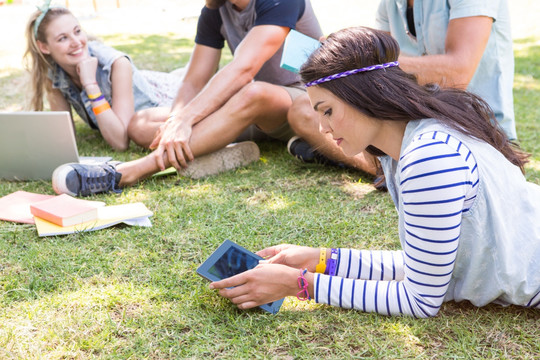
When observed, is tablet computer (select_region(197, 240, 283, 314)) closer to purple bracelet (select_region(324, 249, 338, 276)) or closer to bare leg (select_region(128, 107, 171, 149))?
purple bracelet (select_region(324, 249, 338, 276))

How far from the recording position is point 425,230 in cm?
149

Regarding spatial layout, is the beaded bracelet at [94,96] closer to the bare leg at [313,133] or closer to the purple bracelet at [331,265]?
the bare leg at [313,133]

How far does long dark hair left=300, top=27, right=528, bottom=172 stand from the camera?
1555mm

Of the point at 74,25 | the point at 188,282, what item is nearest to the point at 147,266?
the point at 188,282

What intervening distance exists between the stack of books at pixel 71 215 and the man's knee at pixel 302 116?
0.94 metres

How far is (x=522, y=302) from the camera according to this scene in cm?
165

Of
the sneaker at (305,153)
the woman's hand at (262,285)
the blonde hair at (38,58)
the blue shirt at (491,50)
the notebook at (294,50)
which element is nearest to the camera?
the woman's hand at (262,285)

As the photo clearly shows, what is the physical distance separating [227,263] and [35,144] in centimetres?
156

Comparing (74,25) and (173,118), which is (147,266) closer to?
(173,118)

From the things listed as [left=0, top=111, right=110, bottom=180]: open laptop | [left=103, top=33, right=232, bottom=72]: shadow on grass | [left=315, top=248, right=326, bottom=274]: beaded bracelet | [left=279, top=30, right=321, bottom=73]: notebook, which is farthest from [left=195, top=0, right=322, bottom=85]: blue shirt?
[left=103, top=33, right=232, bottom=72]: shadow on grass

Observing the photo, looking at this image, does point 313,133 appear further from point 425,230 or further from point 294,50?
point 425,230

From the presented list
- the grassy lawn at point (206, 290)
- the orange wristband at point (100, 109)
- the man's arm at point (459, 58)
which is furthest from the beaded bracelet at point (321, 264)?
the orange wristband at point (100, 109)

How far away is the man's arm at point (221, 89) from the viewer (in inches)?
113

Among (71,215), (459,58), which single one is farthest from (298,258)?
(459,58)
